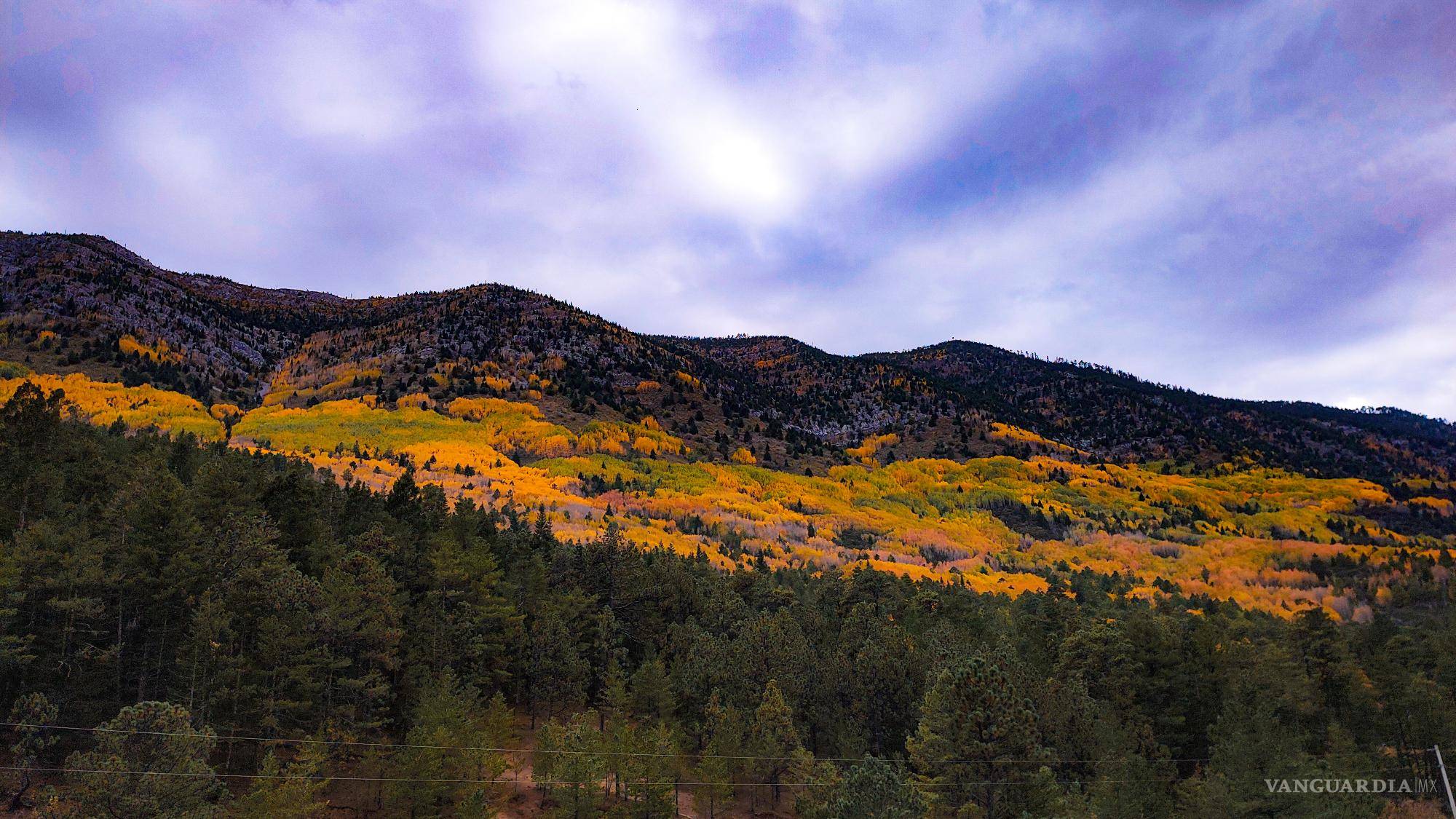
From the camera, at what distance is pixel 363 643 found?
34.0m

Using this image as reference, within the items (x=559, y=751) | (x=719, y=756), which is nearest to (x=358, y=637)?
(x=559, y=751)

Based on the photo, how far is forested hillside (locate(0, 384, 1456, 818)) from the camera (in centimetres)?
2750

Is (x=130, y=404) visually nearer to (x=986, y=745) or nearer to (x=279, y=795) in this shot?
(x=279, y=795)

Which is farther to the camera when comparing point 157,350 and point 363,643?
point 157,350

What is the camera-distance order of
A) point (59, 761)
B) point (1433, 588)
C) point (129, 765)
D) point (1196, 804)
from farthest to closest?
point (1433, 588), point (1196, 804), point (59, 761), point (129, 765)

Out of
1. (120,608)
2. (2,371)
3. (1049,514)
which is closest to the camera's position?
(120,608)

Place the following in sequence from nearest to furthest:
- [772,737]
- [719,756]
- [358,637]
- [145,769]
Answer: [145,769] < [358,637] < [719,756] < [772,737]

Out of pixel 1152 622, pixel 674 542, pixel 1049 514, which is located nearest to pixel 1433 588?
pixel 1049 514

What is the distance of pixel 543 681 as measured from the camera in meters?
44.9

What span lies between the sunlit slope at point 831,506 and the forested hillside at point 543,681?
40.9 m

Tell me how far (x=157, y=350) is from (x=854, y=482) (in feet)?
613

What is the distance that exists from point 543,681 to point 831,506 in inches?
4845

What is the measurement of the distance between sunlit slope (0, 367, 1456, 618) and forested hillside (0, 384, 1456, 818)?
134 ft

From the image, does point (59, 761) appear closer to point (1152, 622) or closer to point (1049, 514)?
point (1152, 622)
